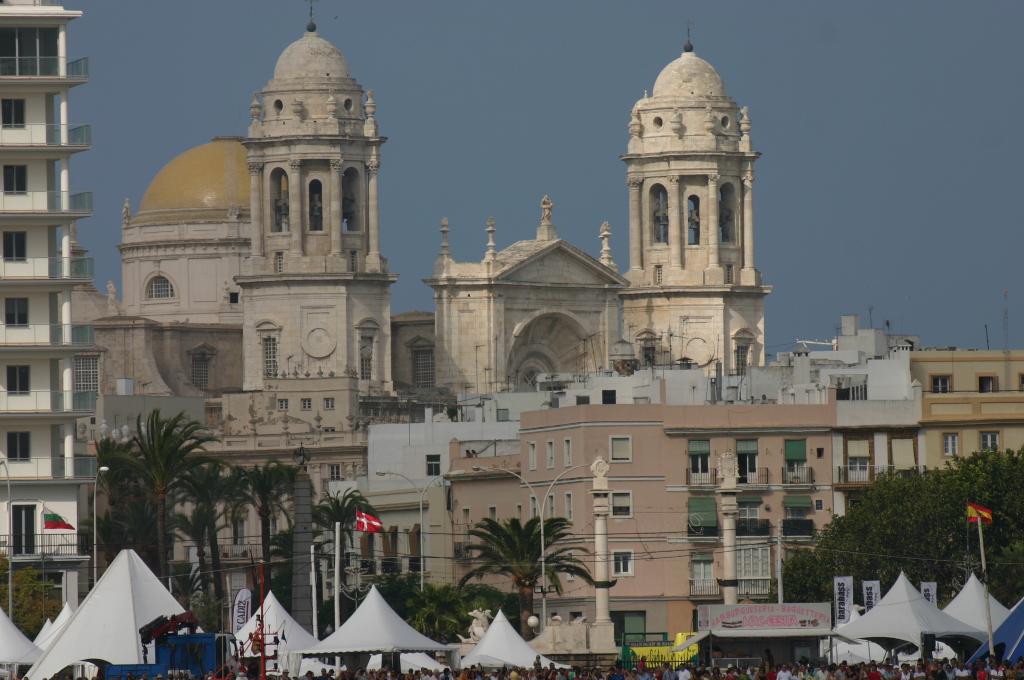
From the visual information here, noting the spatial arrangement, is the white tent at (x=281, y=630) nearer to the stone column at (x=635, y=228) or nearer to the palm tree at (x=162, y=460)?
the palm tree at (x=162, y=460)

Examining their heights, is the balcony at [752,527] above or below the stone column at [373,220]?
below

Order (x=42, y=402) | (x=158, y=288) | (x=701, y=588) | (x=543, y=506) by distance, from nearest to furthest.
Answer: (x=42, y=402)
(x=543, y=506)
(x=701, y=588)
(x=158, y=288)

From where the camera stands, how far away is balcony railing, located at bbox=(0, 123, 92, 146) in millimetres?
106125

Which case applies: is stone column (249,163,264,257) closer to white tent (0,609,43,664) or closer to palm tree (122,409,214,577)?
palm tree (122,409,214,577)

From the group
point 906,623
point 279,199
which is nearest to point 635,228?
point 279,199

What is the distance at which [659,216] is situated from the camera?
17775 cm

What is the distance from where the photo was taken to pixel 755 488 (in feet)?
379

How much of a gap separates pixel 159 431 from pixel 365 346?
182 feet

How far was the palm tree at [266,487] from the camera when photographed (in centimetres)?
11994

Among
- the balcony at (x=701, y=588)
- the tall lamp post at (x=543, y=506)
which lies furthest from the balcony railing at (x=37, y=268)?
the balcony at (x=701, y=588)

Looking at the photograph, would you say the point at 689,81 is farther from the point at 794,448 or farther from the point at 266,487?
the point at 794,448

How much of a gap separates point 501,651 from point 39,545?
2642 centimetres

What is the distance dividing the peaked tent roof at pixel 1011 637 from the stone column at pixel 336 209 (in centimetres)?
9166

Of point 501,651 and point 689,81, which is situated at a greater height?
point 689,81
